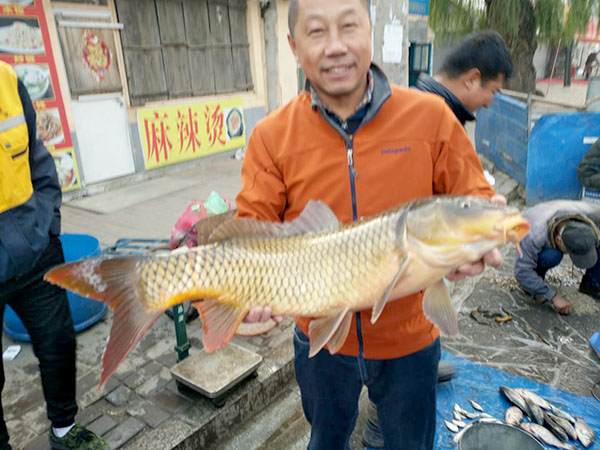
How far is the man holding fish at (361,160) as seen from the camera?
1870 millimetres

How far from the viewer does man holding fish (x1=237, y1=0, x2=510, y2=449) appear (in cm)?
187

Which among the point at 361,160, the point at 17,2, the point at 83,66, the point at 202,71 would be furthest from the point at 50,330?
the point at 202,71

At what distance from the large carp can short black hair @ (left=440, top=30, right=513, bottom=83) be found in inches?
88.1

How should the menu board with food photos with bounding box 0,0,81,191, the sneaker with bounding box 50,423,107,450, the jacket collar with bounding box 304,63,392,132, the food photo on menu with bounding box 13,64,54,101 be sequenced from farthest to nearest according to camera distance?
the food photo on menu with bounding box 13,64,54,101, the menu board with food photos with bounding box 0,0,81,191, the sneaker with bounding box 50,423,107,450, the jacket collar with bounding box 304,63,392,132

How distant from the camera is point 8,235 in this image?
2.45m

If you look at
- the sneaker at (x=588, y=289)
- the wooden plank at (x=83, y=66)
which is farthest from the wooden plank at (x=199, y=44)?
the sneaker at (x=588, y=289)

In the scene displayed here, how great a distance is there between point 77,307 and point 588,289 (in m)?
5.25

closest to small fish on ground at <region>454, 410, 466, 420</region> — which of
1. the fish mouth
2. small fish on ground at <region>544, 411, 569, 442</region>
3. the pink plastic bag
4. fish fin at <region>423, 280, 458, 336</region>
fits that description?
small fish on ground at <region>544, 411, 569, 442</region>

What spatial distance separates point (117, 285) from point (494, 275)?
16.4 ft

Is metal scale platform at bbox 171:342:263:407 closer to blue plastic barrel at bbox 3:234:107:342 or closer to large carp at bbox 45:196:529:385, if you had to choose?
blue plastic barrel at bbox 3:234:107:342

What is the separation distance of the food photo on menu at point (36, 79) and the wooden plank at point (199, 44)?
9.88 ft

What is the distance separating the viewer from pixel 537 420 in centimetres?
316

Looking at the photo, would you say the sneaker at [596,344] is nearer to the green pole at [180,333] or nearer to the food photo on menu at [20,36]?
the green pole at [180,333]

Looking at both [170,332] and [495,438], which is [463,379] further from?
[170,332]
